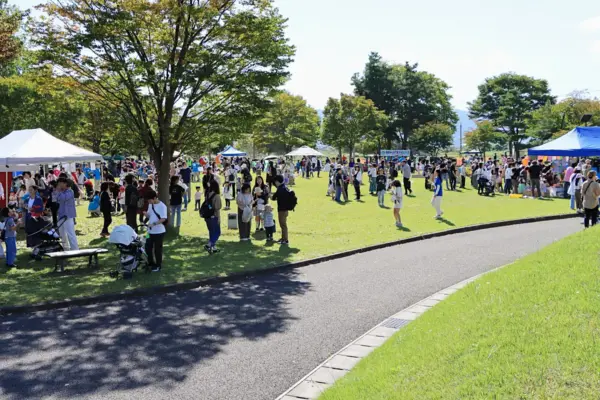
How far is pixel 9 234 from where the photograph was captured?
1116 cm

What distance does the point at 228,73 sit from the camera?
14227 millimetres

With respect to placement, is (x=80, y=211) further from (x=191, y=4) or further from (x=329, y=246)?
(x=329, y=246)

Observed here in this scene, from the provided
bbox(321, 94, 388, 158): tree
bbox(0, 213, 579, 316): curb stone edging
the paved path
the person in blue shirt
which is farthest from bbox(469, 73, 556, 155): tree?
the paved path

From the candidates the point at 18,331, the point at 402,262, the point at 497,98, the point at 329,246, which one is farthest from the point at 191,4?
the point at 497,98

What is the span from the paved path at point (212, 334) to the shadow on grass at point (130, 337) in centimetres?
1

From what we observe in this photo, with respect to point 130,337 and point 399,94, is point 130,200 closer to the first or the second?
point 130,337

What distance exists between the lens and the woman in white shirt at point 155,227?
34.7ft

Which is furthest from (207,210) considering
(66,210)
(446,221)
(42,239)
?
(446,221)

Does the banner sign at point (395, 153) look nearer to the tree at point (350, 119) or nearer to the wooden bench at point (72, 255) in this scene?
the tree at point (350, 119)

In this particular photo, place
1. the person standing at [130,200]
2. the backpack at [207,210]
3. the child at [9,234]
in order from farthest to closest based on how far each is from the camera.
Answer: the person standing at [130,200], the backpack at [207,210], the child at [9,234]

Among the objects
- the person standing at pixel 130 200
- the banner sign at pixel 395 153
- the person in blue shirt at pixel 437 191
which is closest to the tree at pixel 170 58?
the person standing at pixel 130 200

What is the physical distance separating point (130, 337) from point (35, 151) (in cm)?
979

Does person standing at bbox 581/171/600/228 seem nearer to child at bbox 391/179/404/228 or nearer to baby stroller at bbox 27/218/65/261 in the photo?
child at bbox 391/179/404/228

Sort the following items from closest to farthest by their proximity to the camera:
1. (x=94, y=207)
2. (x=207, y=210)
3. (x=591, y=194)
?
(x=207, y=210)
(x=591, y=194)
(x=94, y=207)
